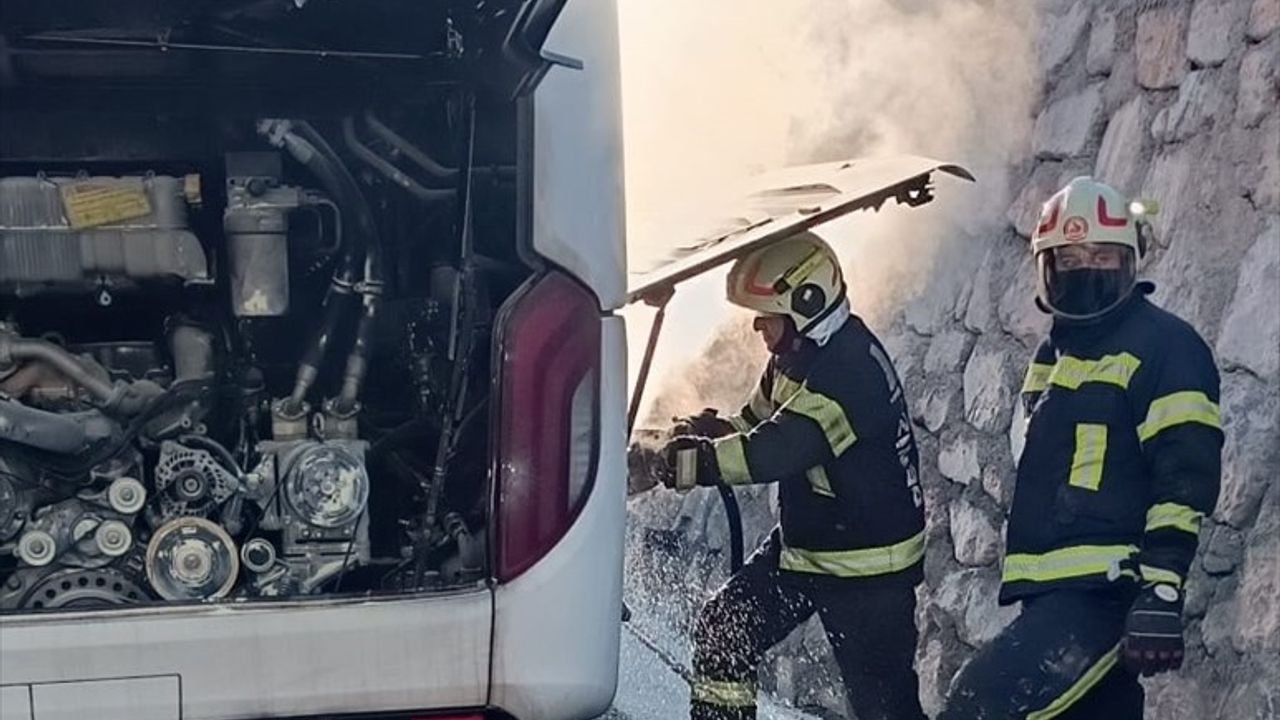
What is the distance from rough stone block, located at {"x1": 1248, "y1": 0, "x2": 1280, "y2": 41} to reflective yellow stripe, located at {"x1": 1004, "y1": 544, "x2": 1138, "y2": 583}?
1.79 m

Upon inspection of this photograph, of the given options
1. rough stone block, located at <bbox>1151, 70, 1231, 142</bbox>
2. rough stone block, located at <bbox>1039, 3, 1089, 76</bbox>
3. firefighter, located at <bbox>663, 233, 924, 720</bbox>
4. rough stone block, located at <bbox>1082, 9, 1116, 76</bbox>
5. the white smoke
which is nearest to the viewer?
firefighter, located at <bbox>663, 233, 924, 720</bbox>

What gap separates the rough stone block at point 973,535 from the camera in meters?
6.27

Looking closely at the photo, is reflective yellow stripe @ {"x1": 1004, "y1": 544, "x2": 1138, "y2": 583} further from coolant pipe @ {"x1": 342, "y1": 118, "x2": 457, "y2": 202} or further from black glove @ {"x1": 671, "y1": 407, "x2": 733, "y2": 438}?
coolant pipe @ {"x1": 342, "y1": 118, "x2": 457, "y2": 202}

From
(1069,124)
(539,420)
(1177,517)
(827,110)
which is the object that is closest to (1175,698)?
(1177,517)

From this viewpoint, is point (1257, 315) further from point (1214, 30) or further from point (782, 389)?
point (782, 389)

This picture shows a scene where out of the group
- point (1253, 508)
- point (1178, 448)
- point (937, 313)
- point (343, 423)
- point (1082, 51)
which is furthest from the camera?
point (937, 313)

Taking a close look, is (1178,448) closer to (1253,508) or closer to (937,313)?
(1253,508)

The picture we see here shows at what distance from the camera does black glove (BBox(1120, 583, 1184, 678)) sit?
406 cm

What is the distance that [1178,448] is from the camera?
419cm

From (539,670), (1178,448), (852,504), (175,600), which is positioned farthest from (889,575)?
(175,600)

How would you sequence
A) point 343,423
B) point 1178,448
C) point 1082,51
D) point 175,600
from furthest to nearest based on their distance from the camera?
point 1082,51 < point 1178,448 < point 343,423 < point 175,600

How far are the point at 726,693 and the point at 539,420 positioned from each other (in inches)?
87.8

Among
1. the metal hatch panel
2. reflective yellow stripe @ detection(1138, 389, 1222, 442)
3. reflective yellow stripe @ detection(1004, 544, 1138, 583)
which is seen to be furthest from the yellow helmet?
reflective yellow stripe @ detection(1138, 389, 1222, 442)

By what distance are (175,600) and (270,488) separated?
287 mm
